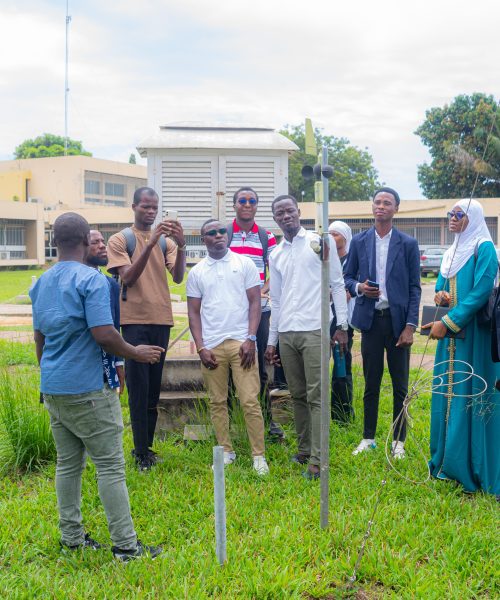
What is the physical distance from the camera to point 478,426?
4480 millimetres

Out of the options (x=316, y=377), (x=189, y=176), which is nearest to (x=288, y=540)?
(x=316, y=377)

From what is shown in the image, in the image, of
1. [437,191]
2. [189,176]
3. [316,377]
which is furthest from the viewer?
[437,191]

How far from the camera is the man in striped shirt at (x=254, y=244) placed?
551 cm

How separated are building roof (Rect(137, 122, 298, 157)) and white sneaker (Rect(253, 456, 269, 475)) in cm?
319

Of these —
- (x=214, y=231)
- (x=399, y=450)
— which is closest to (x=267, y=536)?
(x=399, y=450)

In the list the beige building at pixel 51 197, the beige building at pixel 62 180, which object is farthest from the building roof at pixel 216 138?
the beige building at pixel 62 180

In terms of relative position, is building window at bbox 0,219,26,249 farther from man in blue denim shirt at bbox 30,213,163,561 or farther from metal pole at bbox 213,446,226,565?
metal pole at bbox 213,446,226,565

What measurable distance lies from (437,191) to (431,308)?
37426 millimetres

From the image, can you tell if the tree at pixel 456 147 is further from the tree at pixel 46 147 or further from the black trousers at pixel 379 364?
the tree at pixel 46 147

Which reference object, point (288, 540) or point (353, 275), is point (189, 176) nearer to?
point (353, 275)

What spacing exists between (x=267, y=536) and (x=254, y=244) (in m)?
2.55

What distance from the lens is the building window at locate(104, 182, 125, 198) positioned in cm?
5162

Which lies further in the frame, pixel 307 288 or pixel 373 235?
pixel 373 235

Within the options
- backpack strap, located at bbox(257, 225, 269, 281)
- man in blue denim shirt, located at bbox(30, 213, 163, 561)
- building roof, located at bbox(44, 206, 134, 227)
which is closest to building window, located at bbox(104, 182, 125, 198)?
building roof, located at bbox(44, 206, 134, 227)
